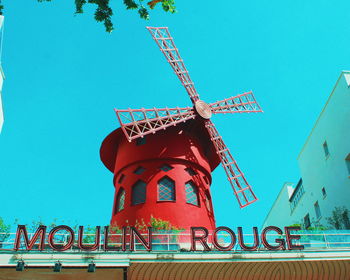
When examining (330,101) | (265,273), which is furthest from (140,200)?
(330,101)

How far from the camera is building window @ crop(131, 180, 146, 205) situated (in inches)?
625

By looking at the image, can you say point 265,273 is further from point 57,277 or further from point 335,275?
point 57,277

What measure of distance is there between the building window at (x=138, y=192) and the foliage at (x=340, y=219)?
831 cm

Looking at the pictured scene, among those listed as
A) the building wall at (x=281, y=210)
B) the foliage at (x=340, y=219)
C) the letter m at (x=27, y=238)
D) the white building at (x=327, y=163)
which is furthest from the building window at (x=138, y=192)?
the building wall at (x=281, y=210)

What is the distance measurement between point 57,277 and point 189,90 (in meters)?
10.1

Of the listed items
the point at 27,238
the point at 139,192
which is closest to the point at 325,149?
the point at 139,192

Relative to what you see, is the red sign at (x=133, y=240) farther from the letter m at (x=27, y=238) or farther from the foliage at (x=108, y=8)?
the foliage at (x=108, y=8)

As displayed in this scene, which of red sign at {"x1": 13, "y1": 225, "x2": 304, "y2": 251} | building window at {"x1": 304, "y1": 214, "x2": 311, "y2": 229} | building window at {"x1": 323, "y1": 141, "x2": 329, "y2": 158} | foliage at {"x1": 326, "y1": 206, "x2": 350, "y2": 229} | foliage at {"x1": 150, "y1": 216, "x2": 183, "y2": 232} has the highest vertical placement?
building window at {"x1": 323, "y1": 141, "x2": 329, "y2": 158}

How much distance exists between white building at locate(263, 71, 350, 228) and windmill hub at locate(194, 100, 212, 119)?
5.99 m

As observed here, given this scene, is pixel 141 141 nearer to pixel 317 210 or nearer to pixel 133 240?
pixel 133 240

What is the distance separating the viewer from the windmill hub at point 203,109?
17844 mm

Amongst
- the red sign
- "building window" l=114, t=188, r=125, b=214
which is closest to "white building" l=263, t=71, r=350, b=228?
the red sign

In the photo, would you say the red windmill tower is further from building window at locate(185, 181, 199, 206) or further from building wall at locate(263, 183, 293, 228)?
building wall at locate(263, 183, 293, 228)

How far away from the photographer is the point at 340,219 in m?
18.0
